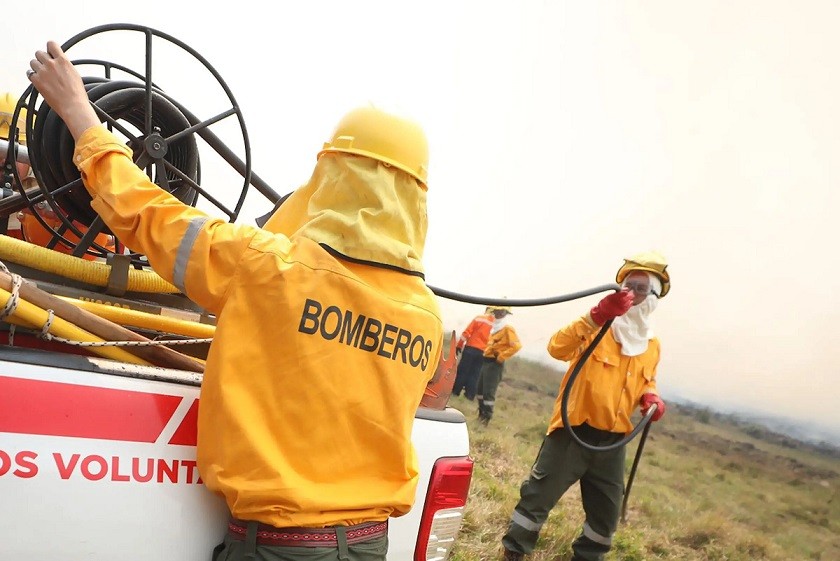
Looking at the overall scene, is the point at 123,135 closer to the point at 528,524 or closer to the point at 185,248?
the point at 185,248

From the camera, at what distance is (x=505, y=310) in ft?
31.9

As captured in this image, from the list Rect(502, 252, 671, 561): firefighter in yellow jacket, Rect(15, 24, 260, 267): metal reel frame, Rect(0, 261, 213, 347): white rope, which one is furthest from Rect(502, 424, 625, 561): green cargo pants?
Rect(0, 261, 213, 347): white rope

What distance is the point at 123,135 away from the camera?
209cm

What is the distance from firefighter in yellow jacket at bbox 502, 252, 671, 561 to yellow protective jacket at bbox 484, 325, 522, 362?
532cm

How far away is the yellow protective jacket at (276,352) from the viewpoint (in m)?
1.28

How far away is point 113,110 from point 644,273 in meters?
3.19

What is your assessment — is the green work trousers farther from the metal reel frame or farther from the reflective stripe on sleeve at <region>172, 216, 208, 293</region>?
the reflective stripe on sleeve at <region>172, 216, 208, 293</region>

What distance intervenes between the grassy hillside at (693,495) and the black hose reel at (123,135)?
10.1 feet

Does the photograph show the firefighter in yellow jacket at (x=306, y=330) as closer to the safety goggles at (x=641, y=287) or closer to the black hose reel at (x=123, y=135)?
the black hose reel at (x=123, y=135)

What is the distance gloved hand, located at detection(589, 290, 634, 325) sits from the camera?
348 centimetres

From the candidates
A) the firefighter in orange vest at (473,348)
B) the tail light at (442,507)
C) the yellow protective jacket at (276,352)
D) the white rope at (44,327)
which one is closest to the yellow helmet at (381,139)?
the yellow protective jacket at (276,352)

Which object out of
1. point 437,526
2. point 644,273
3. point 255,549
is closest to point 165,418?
Result: point 255,549

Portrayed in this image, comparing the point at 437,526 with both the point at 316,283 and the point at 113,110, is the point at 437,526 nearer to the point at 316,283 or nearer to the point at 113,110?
the point at 316,283

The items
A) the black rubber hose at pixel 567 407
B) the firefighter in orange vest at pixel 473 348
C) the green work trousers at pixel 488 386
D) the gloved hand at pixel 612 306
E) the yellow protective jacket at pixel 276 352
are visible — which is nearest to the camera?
the yellow protective jacket at pixel 276 352
